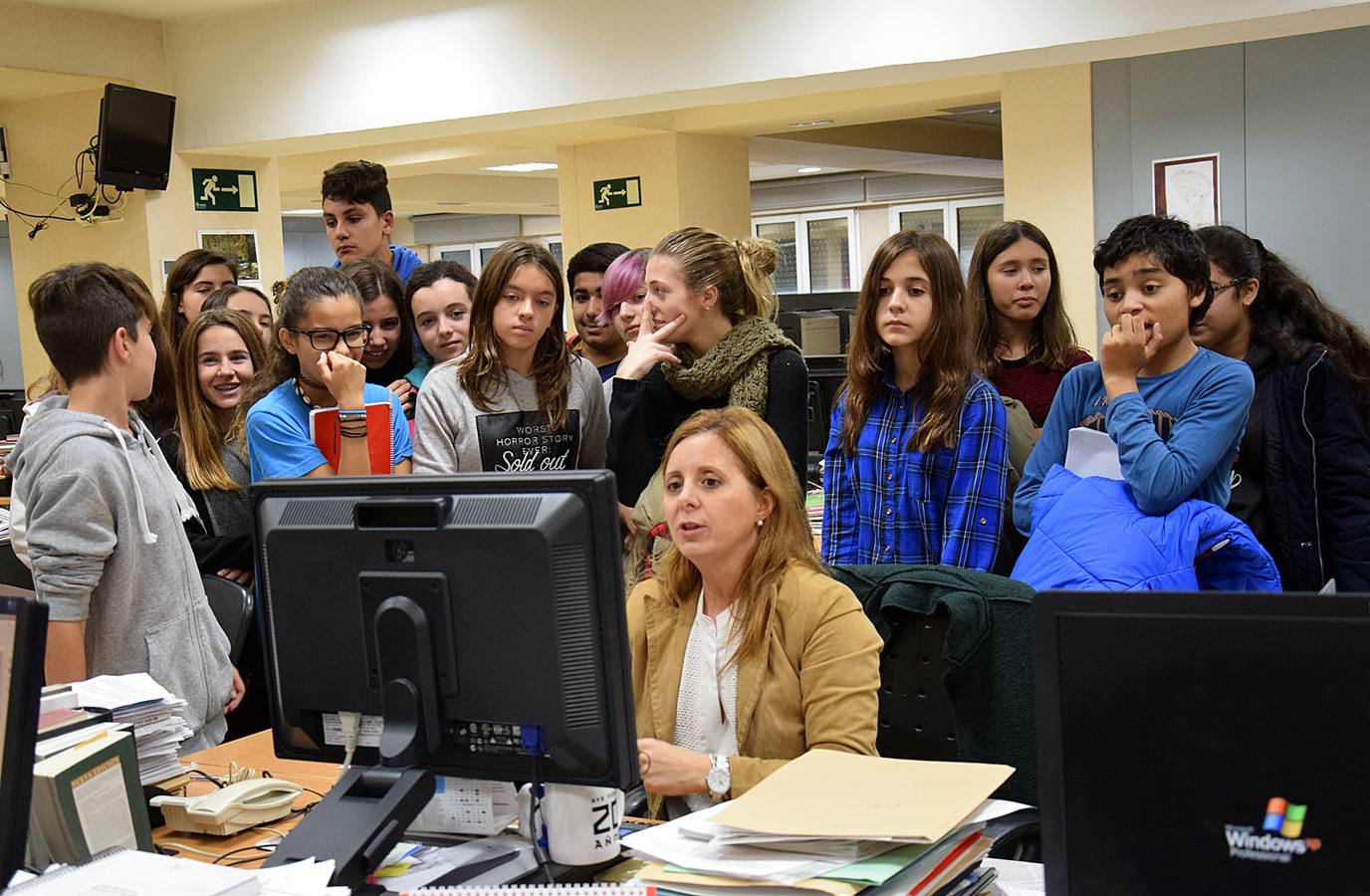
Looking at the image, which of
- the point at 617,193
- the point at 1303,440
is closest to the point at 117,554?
the point at 1303,440

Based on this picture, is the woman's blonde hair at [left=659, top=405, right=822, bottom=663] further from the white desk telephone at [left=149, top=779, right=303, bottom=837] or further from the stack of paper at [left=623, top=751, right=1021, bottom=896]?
the white desk telephone at [left=149, top=779, right=303, bottom=837]

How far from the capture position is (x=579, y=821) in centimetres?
155

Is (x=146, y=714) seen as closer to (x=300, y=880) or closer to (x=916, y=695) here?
(x=300, y=880)

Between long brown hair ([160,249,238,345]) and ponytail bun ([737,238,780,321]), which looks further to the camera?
long brown hair ([160,249,238,345])

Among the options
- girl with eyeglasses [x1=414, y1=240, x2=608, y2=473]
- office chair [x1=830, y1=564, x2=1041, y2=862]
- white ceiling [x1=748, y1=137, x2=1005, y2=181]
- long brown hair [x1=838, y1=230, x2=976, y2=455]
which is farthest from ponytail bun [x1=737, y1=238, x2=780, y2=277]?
white ceiling [x1=748, y1=137, x2=1005, y2=181]

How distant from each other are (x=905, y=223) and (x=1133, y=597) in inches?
474

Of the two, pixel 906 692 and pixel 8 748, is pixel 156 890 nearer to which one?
pixel 8 748

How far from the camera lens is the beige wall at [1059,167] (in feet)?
20.9

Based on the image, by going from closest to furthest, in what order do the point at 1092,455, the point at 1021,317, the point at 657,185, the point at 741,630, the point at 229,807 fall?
1. the point at 229,807
2. the point at 741,630
3. the point at 1092,455
4. the point at 1021,317
5. the point at 657,185

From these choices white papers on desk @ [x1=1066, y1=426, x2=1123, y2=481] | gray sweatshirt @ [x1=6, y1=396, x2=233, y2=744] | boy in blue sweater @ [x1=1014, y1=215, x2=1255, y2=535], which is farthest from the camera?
white papers on desk @ [x1=1066, y1=426, x2=1123, y2=481]

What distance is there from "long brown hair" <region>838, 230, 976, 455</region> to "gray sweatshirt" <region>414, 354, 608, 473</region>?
0.63 metres

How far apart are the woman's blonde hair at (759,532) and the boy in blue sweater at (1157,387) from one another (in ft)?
2.07

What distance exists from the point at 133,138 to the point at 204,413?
3650mm

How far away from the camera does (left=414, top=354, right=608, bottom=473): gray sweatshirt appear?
2816 millimetres
